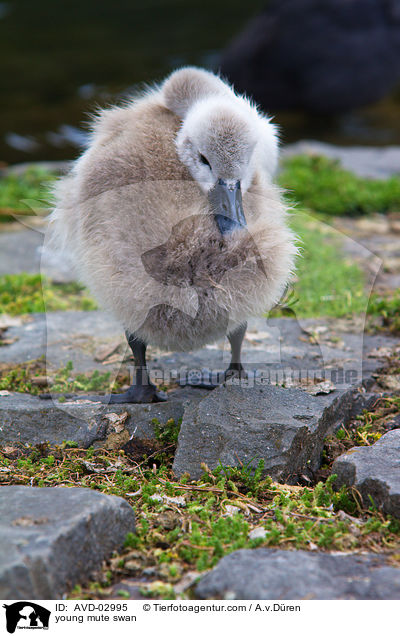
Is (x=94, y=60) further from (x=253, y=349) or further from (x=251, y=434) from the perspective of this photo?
(x=251, y=434)

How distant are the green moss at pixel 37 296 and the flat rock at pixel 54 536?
260 cm

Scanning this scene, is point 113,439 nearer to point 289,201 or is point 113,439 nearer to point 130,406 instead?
point 130,406

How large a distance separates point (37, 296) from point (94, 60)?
1208cm

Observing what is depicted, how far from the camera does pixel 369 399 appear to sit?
12.3 ft

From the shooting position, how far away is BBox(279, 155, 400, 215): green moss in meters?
7.29

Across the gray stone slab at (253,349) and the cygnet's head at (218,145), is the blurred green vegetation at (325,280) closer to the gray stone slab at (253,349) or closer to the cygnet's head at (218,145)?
the gray stone slab at (253,349)

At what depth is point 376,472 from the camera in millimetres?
2785

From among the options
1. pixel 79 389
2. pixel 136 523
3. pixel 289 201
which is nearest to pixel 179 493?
pixel 136 523

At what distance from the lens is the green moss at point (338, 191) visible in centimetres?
729

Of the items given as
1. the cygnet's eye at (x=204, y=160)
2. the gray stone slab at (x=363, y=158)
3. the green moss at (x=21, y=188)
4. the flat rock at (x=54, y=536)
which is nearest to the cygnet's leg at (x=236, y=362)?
the cygnet's eye at (x=204, y=160)
